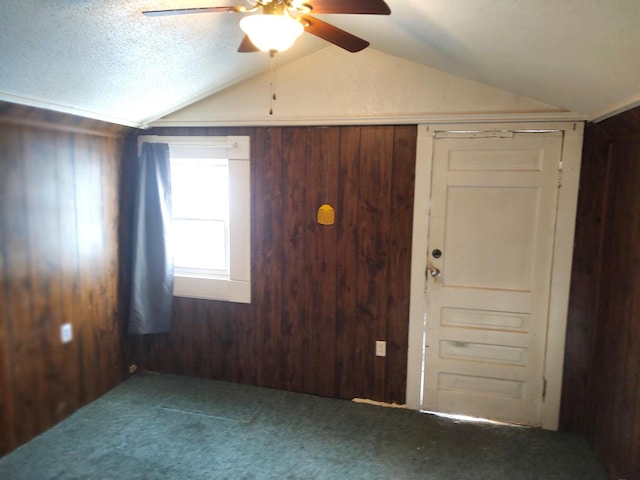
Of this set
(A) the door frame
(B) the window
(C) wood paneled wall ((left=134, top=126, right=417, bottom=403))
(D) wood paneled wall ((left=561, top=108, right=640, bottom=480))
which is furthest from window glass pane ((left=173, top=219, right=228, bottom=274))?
(D) wood paneled wall ((left=561, top=108, right=640, bottom=480))

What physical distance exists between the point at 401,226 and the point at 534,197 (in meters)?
0.87

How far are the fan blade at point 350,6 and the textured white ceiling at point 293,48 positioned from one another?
0.39 meters

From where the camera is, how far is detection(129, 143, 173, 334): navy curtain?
3229mm

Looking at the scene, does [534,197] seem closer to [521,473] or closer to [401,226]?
[401,226]

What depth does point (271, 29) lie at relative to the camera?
136 cm

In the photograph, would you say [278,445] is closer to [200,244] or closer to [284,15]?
[200,244]

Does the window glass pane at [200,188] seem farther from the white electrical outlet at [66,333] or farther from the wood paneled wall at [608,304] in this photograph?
the wood paneled wall at [608,304]

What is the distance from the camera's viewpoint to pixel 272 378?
329 cm

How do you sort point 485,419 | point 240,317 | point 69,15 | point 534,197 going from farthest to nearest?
point 240,317, point 485,419, point 534,197, point 69,15

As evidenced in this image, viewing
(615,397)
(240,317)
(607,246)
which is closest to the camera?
(615,397)

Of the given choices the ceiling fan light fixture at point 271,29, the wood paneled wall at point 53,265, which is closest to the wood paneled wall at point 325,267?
the wood paneled wall at point 53,265

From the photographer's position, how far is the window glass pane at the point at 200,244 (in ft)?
11.2

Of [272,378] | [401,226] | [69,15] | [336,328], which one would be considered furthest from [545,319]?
[69,15]

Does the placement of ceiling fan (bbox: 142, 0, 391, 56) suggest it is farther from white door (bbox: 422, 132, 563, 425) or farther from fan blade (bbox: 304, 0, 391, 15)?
white door (bbox: 422, 132, 563, 425)
